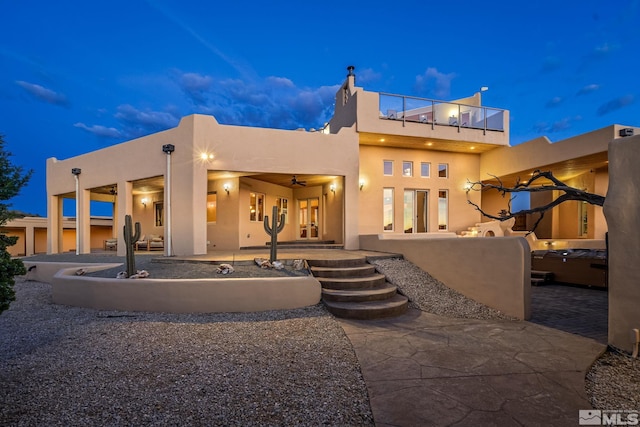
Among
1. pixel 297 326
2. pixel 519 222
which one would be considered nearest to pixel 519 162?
pixel 519 222

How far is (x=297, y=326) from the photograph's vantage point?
529 cm

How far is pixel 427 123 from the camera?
12594 mm

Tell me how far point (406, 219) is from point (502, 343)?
30.7ft

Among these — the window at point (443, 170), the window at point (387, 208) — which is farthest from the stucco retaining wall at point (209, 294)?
the window at point (443, 170)

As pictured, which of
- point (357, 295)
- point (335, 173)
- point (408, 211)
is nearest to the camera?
point (357, 295)

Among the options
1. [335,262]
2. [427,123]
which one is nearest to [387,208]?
[427,123]

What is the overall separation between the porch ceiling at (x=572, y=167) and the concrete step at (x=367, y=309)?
393 inches

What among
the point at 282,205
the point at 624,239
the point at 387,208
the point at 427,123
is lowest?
the point at 624,239

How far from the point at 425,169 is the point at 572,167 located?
5.79 m

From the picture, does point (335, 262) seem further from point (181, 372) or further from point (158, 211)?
point (158, 211)

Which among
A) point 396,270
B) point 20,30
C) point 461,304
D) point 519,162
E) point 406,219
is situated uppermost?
point 20,30

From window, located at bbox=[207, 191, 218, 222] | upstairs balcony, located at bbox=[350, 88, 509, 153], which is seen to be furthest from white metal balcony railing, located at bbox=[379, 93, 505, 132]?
window, located at bbox=[207, 191, 218, 222]

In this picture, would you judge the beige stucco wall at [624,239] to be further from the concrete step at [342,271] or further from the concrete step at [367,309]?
the concrete step at [342,271]

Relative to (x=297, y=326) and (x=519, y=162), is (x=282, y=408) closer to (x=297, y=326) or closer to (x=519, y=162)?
(x=297, y=326)
